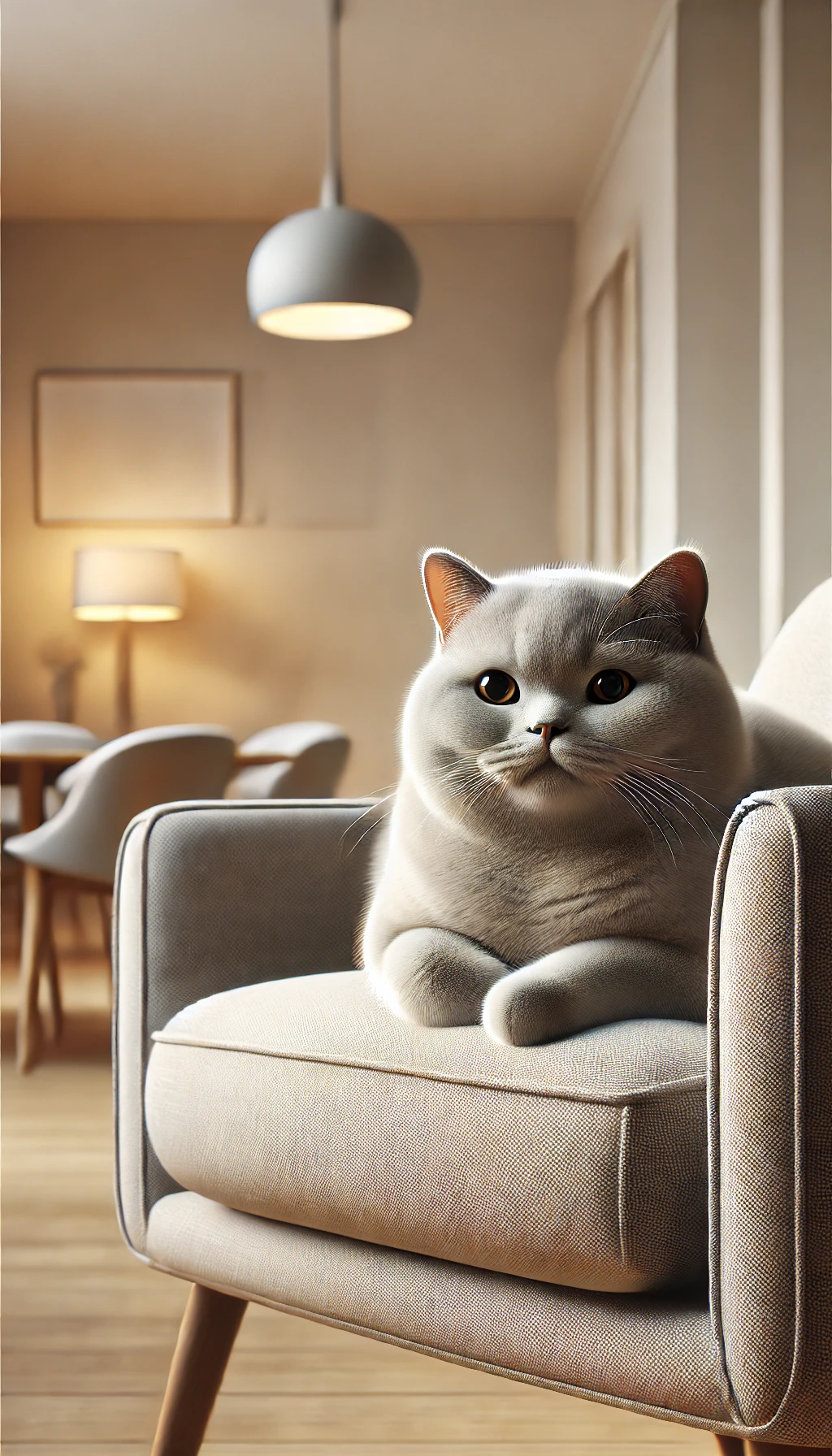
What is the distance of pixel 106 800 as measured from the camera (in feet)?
8.23

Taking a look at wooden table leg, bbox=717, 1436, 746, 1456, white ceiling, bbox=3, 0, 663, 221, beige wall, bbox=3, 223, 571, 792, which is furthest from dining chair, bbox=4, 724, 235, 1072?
beige wall, bbox=3, 223, 571, 792

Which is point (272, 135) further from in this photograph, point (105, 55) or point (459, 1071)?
point (459, 1071)

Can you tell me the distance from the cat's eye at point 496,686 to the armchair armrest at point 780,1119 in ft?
0.70

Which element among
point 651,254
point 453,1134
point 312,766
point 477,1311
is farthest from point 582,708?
point 651,254

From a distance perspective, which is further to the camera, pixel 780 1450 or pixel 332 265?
pixel 332 265

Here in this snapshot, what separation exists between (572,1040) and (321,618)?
4.38m

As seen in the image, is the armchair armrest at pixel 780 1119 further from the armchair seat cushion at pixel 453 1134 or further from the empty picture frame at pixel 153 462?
the empty picture frame at pixel 153 462

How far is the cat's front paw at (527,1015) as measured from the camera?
723mm

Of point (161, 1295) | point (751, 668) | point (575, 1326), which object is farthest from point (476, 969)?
point (751, 668)

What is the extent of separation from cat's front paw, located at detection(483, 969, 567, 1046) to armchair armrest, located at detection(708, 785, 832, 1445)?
A: 11 centimetres

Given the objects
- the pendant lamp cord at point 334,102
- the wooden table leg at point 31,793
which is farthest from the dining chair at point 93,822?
the pendant lamp cord at point 334,102

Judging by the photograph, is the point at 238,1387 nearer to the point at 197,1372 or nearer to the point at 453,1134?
the point at 197,1372

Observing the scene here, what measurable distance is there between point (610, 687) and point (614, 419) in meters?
3.54

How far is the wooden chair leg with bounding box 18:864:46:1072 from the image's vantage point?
8.09 feet
